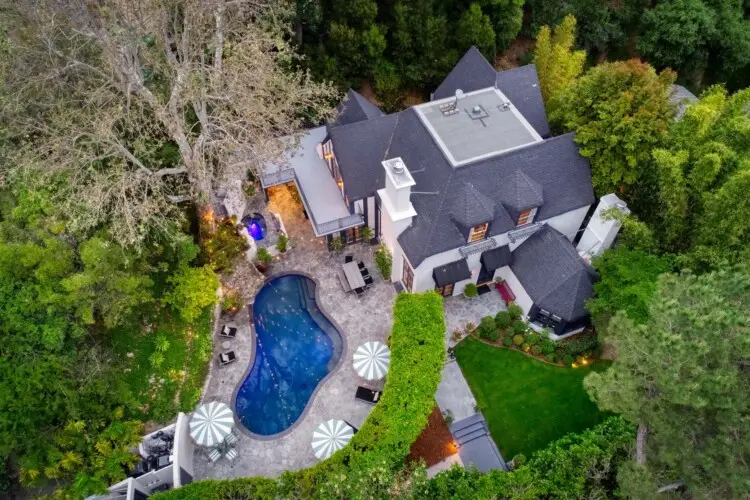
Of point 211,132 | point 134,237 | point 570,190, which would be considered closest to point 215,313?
point 134,237

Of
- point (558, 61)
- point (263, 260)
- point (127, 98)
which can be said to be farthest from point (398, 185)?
point (558, 61)

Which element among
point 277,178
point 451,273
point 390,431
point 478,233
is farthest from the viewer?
point 277,178

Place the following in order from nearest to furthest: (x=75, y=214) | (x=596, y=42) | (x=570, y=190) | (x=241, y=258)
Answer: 1. (x=75, y=214)
2. (x=570, y=190)
3. (x=241, y=258)
4. (x=596, y=42)

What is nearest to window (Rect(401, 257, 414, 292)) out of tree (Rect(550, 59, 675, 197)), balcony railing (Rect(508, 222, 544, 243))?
balcony railing (Rect(508, 222, 544, 243))

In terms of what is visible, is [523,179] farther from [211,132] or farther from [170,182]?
[170,182]

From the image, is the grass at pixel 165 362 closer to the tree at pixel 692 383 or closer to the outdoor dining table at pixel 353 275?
the outdoor dining table at pixel 353 275

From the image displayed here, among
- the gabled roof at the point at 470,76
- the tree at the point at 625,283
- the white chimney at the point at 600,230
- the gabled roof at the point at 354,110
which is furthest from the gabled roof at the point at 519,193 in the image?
the gabled roof at the point at 354,110

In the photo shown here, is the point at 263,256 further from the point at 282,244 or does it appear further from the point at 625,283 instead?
the point at 625,283
